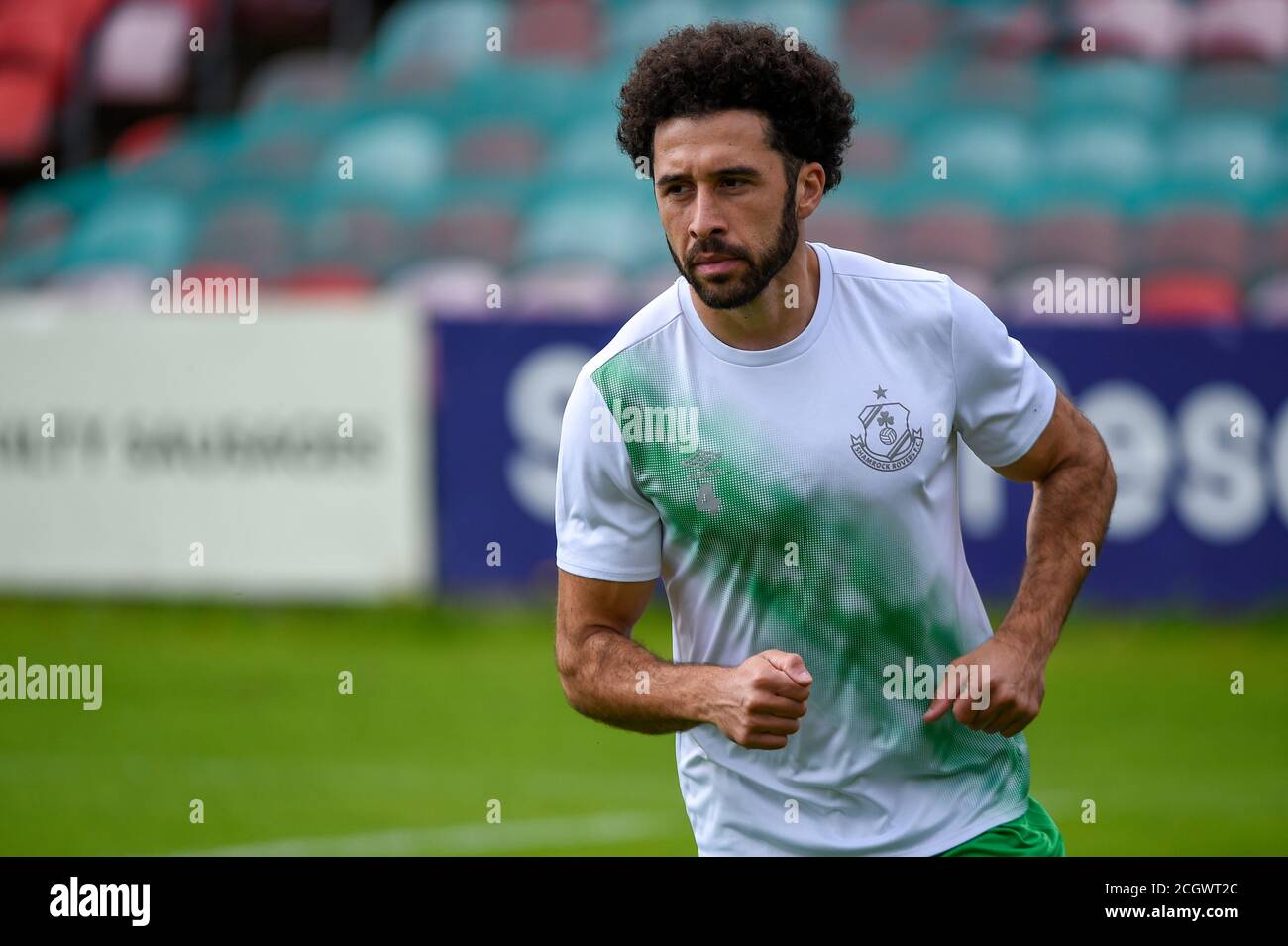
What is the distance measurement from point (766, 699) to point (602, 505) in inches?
26.3

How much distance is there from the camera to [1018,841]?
13.7 ft

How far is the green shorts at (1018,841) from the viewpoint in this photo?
4129mm

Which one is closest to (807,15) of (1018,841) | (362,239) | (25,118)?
(362,239)

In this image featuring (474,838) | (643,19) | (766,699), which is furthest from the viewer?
(643,19)

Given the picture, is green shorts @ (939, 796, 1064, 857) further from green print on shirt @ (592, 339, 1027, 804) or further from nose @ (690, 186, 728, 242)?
nose @ (690, 186, 728, 242)

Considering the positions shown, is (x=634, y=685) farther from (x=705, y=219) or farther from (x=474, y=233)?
(x=474, y=233)

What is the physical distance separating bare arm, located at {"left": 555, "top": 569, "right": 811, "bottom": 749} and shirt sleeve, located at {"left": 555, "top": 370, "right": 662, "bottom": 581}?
0.14 feet

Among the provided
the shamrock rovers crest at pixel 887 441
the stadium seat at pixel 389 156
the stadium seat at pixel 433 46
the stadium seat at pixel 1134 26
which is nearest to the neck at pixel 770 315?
the shamrock rovers crest at pixel 887 441

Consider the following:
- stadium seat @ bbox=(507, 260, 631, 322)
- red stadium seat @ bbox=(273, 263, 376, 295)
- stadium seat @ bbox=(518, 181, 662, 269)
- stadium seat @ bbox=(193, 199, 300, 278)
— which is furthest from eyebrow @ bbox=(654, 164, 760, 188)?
stadium seat @ bbox=(193, 199, 300, 278)

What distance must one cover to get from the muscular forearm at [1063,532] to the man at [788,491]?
12 mm

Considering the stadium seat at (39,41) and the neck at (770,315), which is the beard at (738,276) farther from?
the stadium seat at (39,41)

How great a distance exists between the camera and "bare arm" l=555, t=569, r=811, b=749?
3.76 m
